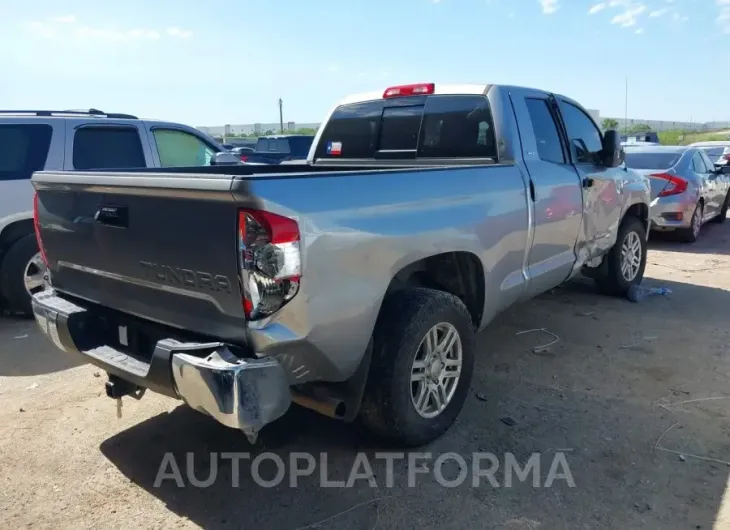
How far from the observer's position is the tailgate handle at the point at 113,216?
2.90m

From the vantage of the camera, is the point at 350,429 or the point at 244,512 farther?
the point at 350,429

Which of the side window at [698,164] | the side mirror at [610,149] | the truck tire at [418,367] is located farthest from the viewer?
the side window at [698,164]

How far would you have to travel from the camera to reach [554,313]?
6.00 meters

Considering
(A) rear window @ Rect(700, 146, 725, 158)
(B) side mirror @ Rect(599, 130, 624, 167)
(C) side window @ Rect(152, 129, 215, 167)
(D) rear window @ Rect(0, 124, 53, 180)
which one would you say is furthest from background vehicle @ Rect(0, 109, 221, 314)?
(A) rear window @ Rect(700, 146, 725, 158)

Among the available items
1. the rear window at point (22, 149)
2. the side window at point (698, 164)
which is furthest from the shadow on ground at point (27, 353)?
the side window at point (698, 164)

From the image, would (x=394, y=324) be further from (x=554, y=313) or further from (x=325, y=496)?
(x=554, y=313)

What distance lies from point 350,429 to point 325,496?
2.29 ft

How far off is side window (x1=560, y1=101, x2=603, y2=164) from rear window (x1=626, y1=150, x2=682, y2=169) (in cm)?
469

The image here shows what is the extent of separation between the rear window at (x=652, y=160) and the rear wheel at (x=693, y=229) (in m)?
0.83

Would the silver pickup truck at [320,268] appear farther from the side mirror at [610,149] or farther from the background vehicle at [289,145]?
the background vehicle at [289,145]

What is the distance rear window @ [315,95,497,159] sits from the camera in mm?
4387

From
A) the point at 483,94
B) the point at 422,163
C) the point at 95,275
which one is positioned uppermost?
the point at 483,94

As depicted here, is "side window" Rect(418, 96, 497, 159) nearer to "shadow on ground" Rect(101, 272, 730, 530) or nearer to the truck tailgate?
"shadow on ground" Rect(101, 272, 730, 530)

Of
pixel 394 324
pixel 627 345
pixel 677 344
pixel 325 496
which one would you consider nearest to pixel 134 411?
pixel 325 496
